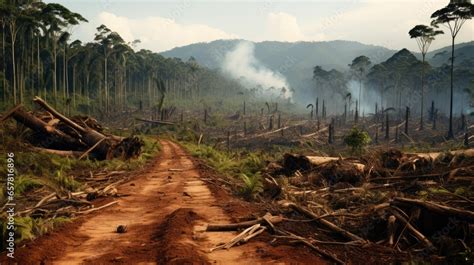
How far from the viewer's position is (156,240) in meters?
6.74

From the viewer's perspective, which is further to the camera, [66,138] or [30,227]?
[66,138]

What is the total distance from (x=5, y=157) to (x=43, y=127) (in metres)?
3.40

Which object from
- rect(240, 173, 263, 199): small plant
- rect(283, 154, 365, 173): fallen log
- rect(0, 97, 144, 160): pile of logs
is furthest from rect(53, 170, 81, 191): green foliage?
rect(283, 154, 365, 173): fallen log

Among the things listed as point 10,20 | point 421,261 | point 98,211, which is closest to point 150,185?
point 98,211

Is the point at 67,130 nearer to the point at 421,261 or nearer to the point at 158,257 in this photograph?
the point at 158,257

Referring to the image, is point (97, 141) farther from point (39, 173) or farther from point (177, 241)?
point (177, 241)

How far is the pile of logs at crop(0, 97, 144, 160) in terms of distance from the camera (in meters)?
18.2

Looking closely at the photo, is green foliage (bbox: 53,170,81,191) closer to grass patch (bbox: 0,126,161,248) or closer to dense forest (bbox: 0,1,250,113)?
grass patch (bbox: 0,126,161,248)

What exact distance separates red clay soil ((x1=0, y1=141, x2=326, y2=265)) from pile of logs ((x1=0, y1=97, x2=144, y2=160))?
352 inches

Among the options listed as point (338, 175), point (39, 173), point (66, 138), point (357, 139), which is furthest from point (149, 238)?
point (357, 139)

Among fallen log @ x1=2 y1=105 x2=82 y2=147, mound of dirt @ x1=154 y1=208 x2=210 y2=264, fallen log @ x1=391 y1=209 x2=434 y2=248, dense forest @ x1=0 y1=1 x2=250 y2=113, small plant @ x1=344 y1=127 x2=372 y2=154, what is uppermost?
dense forest @ x1=0 y1=1 x2=250 y2=113

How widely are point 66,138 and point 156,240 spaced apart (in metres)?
→ 14.7

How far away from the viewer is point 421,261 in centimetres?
530

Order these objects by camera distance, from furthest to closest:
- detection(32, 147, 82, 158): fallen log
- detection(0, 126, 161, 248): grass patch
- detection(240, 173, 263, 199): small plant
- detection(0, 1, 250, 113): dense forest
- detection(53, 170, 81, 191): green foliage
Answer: detection(0, 1, 250, 113): dense forest → detection(32, 147, 82, 158): fallen log → detection(53, 170, 81, 191): green foliage → detection(240, 173, 263, 199): small plant → detection(0, 126, 161, 248): grass patch
